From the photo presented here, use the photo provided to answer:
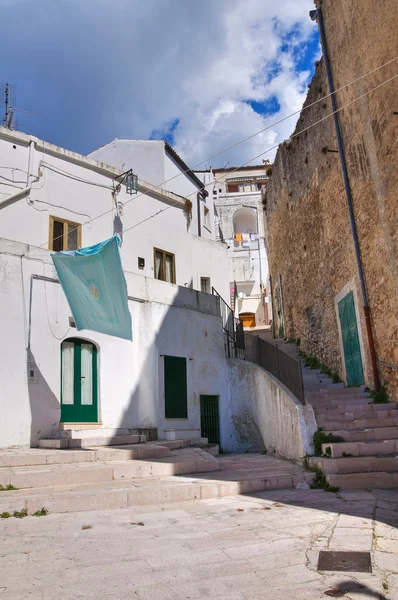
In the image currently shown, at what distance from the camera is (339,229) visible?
1212cm

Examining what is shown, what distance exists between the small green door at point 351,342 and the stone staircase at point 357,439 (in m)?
0.59

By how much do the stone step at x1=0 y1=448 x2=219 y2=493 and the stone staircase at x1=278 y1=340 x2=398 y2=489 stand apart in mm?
2245

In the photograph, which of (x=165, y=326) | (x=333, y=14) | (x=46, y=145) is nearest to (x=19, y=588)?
(x=165, y=326)

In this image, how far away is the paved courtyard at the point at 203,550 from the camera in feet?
10.7

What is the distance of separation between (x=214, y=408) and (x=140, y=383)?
2738 millimetres

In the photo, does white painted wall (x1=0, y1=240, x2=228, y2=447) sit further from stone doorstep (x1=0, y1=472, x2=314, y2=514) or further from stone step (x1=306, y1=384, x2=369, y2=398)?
stone step (x1=306, y1=384, x2=369, y2=398)

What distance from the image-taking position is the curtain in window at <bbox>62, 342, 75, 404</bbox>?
35.8ft

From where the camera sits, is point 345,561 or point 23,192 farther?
point 23,192

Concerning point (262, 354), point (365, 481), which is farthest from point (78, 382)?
point (365, 481)

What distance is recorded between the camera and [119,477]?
25.3 ft

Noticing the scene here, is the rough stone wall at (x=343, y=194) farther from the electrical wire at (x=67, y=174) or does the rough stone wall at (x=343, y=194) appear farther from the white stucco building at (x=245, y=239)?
the white stucco building at (x=245, y=239)

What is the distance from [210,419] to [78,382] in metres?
4.40

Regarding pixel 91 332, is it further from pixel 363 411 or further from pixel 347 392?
pixel 363 411

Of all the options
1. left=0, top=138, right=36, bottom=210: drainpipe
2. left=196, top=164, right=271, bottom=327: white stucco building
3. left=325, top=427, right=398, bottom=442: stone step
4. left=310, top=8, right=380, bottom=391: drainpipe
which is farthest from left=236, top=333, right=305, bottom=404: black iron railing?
left=196, top=164, right=271, bottom=327: white stucco building
